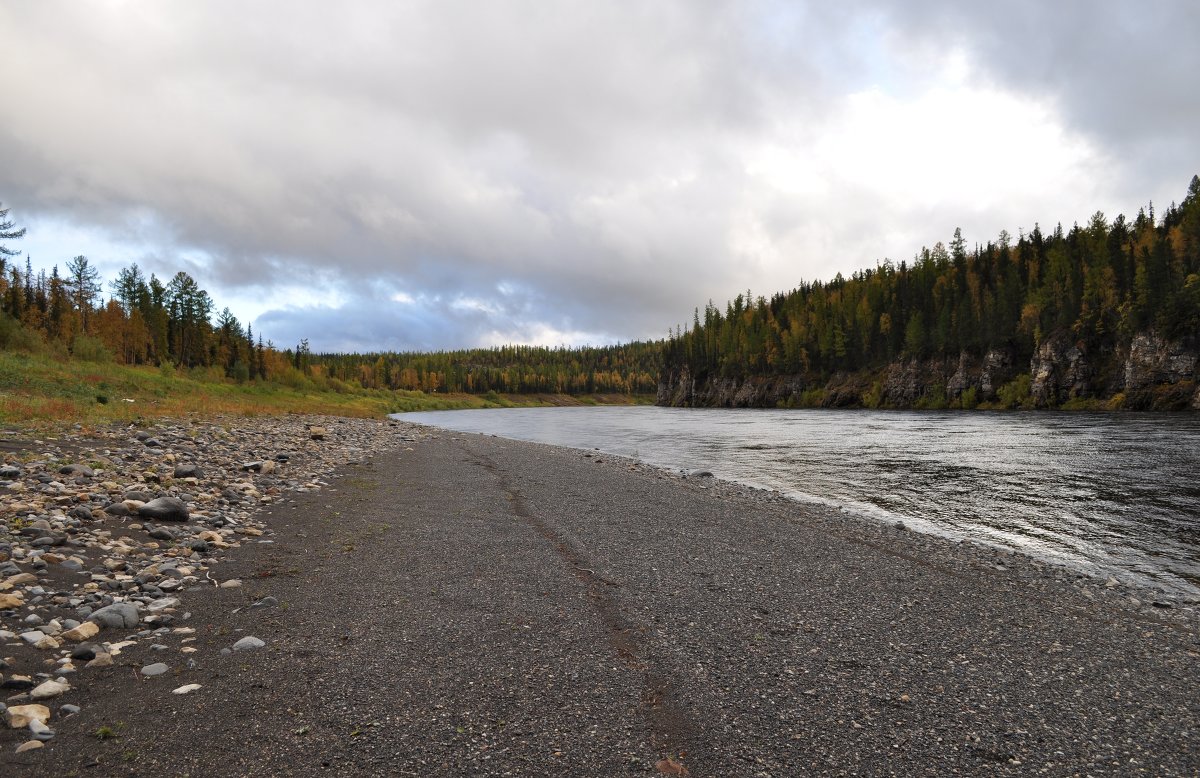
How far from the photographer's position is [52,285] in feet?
289

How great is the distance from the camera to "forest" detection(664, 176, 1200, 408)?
8338cm

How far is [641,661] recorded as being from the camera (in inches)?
253

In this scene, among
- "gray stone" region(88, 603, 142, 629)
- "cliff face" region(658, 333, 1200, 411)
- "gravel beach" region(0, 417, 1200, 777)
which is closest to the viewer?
"gravel beach" region(0, 417, 1200, 777)

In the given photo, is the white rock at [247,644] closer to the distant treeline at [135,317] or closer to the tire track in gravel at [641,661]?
the tire track in gravel at [641,661]

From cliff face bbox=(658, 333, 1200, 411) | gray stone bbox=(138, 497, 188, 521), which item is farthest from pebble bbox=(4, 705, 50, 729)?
cliff face bbox=(658, 333, 1200, 411)

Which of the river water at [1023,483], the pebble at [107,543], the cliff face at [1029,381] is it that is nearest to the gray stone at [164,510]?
the pebble at [107,543]

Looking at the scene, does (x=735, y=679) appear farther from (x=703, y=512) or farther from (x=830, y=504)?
(x=830, y=504)

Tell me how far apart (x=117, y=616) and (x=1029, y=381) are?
A: 11904 cm

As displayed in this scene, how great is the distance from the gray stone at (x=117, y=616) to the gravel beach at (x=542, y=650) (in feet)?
0.07

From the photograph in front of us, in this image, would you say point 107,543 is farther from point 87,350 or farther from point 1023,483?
point 87,350

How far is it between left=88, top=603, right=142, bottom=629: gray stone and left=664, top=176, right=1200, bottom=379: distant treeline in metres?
103

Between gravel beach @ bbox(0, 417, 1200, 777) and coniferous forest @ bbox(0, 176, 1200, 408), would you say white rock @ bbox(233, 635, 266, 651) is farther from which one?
coniferous forest @ bbox(0, 176, 1200, 408)

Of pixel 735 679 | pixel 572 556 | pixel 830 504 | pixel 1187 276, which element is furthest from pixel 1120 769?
pixel 1187 276

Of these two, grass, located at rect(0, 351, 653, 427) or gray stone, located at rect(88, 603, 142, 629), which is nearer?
gray stone, located at rect(88, 603, 142, 629)
